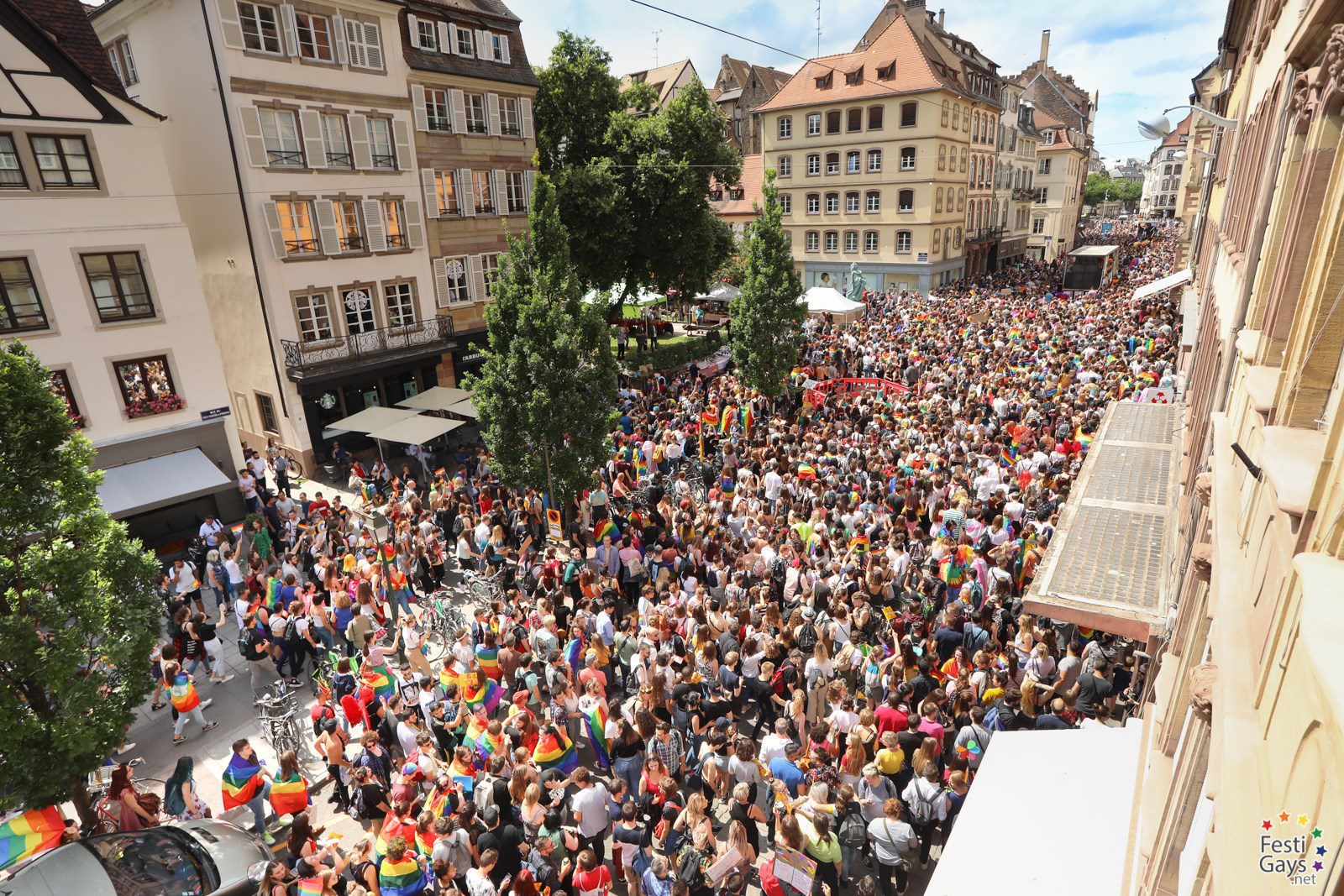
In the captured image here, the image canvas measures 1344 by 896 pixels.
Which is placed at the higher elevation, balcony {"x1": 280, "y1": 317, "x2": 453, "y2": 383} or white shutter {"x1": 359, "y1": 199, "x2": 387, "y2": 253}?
white shutter {"x1": 359, "y1": 199, "x2": 387, "y2": 253}

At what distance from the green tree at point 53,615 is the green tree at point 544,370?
22.6 ft

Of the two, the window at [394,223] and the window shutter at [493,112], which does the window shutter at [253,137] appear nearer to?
the window at [394,223]

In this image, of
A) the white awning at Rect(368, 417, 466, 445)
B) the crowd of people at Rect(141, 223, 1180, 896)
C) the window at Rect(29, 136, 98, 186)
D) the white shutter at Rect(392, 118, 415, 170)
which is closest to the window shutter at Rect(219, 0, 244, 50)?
the white shutter at Rect(392, 118, 415, 170)

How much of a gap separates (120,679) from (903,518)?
1137 centimetres

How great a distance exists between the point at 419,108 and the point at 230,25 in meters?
5.58

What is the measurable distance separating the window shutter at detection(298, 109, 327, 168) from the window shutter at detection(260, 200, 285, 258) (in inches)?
71.9

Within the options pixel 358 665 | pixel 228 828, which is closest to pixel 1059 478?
pixel 358 665

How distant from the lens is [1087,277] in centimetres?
4288

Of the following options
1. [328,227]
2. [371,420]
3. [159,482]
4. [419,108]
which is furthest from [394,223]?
[159,482]

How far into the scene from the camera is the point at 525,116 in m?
25.8

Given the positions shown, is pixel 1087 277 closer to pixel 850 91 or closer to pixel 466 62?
pixel 850 91

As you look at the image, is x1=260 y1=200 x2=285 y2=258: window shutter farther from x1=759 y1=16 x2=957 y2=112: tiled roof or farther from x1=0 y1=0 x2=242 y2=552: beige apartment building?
x1=759 y1=16 x2=957 y2=112: tiled roof

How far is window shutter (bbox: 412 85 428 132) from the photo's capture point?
2239cm

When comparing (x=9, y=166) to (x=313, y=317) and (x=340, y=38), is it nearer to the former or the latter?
(x=313, y=317)
